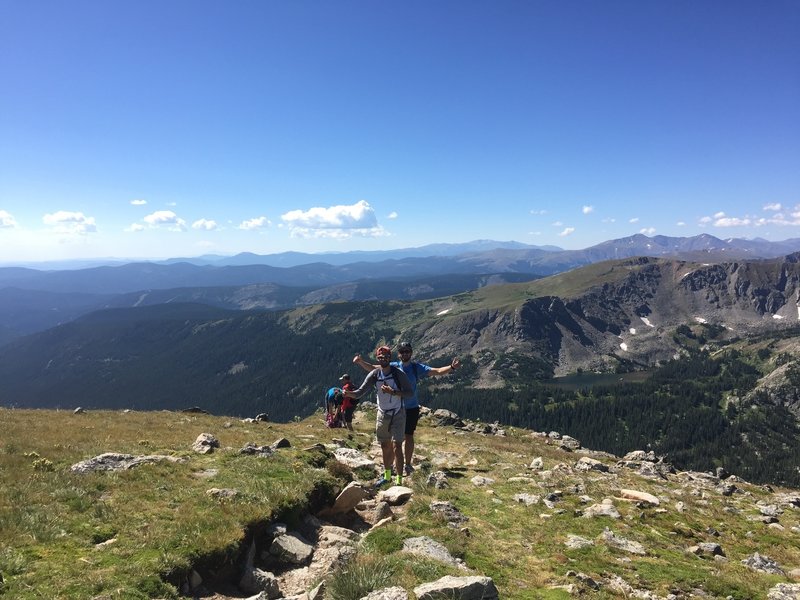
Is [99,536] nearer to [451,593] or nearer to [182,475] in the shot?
[182,475]

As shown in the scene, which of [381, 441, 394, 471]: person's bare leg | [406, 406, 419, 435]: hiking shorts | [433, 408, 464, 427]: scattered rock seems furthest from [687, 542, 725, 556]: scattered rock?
[433, 408, 464, 427]: scattered rock

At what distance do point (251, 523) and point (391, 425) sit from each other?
6257mm

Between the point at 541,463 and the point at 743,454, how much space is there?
23857 centimetres

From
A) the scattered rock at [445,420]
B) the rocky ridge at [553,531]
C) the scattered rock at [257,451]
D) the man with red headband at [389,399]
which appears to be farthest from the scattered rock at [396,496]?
the scattered rock at [445,420]

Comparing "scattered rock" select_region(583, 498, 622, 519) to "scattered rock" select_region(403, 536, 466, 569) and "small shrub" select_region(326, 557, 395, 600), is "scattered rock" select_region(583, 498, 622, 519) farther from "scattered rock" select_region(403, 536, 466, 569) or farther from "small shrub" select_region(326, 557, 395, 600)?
"small shrub" select_region(326, 557, 395, 600)

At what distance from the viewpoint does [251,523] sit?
10500 mm

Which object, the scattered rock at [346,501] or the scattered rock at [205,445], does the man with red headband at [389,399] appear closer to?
the scattered rock at [346,501]

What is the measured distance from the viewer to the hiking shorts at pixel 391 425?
15.5 m

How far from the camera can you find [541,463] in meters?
23.6

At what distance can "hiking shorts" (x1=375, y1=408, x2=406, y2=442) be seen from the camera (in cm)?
1552

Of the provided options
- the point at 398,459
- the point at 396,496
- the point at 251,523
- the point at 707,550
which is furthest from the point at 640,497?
the point at 251,523

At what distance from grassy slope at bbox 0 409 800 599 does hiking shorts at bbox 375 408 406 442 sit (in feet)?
7.01

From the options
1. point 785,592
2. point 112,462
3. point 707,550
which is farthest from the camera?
point 112,462

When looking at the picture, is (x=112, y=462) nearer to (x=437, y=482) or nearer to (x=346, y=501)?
(x=346, y=501)
